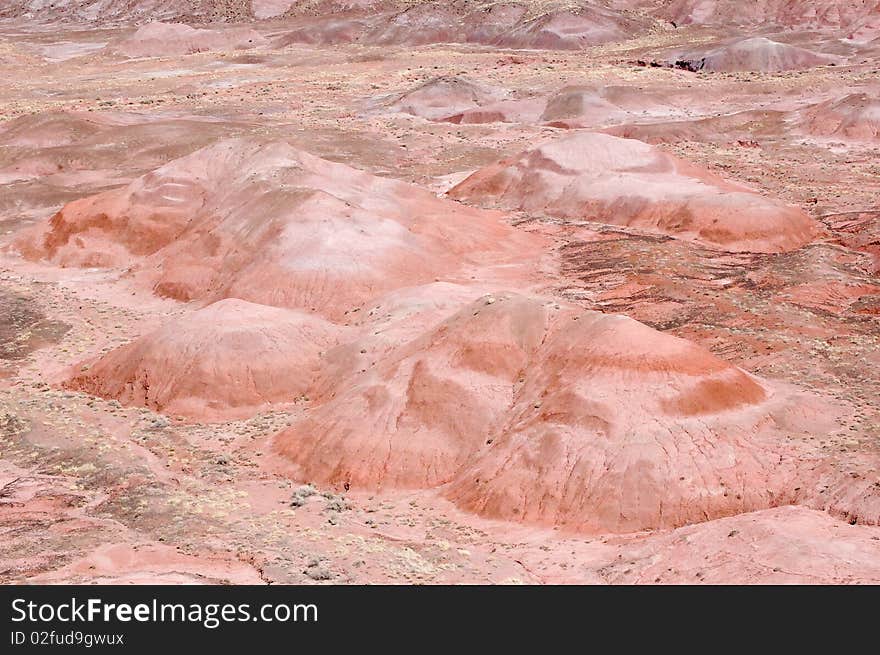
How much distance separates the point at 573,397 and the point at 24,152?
3866cm

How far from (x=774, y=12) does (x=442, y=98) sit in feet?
136

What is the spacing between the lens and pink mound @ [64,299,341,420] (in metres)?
22.7

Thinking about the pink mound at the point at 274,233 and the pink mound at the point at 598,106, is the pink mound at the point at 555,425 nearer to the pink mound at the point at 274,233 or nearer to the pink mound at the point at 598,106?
the pink mound at the point at 274,233

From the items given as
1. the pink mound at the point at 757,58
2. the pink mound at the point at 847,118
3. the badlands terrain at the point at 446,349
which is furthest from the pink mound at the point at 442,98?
the pink mound at the point at 847,118

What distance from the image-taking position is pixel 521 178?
40.6 metres

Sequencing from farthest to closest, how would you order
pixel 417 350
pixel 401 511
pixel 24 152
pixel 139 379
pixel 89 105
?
pixel 89 105, pixel 24 152, pixel 139 379, pixel 417 350, pixel 401 511

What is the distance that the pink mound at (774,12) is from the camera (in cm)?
8544

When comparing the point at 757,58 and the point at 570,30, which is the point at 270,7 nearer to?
the point at 570,30

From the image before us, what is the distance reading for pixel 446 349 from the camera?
2062cm

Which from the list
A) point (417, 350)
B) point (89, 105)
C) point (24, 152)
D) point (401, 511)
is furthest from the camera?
point (89, 105)

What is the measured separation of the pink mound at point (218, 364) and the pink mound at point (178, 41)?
74.2 meters

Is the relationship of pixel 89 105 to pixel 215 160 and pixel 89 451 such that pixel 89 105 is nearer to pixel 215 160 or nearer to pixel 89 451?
pixel 215 160

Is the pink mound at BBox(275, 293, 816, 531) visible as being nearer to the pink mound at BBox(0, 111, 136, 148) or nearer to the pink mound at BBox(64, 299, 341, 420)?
the pink mound at BBox(64, 299, 341, 420)

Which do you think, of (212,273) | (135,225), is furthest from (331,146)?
(212,273)
